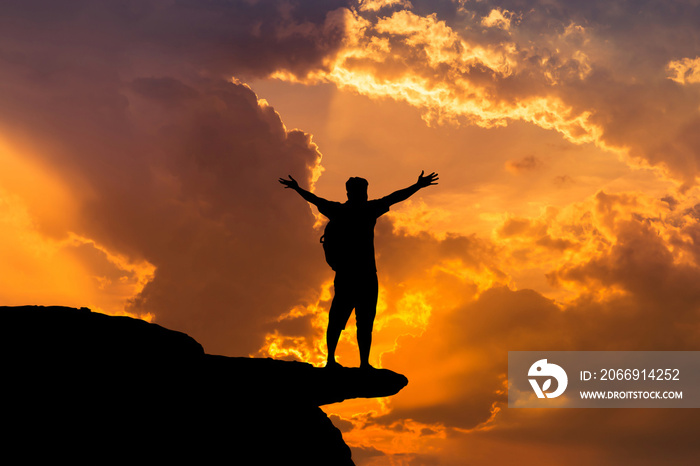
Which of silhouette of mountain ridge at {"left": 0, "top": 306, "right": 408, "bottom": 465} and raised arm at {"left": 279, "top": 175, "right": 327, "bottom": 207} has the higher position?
raised arm at {"left": 279, "top": 175, "right": 327, "bottom": 207}

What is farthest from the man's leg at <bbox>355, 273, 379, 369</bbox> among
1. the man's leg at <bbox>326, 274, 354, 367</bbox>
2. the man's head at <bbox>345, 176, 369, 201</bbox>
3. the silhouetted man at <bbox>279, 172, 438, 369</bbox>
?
the man's head at <bbox>345, 176, 369, 201</bbox>

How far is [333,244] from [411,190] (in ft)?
6.52

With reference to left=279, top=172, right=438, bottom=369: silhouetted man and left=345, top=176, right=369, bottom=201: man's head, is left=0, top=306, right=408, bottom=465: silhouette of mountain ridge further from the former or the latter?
left=345, top=176, right=369, bottom=201: man's head

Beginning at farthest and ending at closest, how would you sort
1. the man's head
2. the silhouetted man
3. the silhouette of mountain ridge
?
the man's head
the silhouetted man
the silhouette of mountain ridge

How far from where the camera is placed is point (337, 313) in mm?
13516

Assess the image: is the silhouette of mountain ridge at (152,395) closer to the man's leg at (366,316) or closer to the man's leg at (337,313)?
the man's leg at (366,316)

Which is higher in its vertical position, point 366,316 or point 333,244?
point 333,244

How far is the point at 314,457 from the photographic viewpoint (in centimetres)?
1320

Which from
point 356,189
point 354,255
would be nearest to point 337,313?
point 354,255

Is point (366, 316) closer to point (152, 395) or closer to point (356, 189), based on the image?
point (356, 189)

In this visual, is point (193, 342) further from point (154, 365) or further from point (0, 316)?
point (0, 316)

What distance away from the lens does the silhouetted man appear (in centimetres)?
1344

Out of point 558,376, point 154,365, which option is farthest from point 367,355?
point 558,376

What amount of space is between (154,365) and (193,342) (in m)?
1.30
